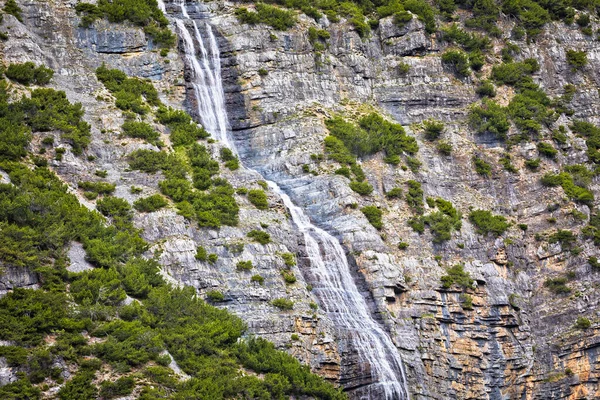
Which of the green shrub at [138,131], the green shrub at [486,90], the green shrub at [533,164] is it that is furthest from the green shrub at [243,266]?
the green shrub at [486,90]

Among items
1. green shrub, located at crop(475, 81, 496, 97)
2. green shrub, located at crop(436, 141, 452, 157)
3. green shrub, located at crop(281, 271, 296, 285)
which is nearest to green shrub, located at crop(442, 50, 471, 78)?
green shrub, located at crop(475, 81, 496, 97)

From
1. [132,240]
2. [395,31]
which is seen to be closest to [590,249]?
[395,31]

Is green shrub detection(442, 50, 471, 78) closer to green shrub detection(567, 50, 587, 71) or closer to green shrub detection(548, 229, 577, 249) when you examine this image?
green shrub detection(567, 50, 587, 71)

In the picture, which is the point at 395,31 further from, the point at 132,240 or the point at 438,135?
the point at 132,240

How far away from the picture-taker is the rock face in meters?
45.4

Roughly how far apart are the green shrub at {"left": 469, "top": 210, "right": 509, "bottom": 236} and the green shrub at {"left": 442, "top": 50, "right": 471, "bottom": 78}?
51.8ft

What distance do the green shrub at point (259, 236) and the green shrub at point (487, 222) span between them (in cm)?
1803

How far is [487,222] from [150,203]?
26.1 meters

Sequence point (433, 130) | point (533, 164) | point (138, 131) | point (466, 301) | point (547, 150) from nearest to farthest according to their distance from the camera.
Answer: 1. point (466, 301)
2. point (138, 131)
3. point (533, 164)
4. point (547, 150)
5. point (433, 130)

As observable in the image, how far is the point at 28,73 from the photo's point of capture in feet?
168

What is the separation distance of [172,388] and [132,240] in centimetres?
1158

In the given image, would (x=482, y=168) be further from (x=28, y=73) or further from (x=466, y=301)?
(x=28, y=73)

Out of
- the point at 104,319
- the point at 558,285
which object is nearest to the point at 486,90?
the point at 558,285

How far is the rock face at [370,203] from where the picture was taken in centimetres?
4538
